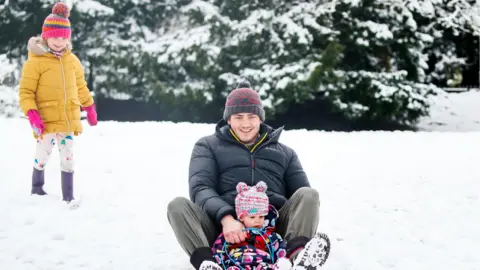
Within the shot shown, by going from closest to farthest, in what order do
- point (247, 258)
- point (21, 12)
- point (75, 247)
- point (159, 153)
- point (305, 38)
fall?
point (247, 258) < point (75, 247) < point (159, 153) < point (305, 38) < point (21, 12)

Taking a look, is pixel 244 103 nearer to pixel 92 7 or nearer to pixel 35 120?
pixel 35 120

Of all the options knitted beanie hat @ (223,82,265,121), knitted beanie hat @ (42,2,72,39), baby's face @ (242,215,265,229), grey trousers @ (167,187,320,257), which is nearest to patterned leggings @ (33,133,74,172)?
knitted beanie hat @ (42,2,72,39)

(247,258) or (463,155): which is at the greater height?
(247,258)

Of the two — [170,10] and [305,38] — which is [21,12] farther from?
[305,38]

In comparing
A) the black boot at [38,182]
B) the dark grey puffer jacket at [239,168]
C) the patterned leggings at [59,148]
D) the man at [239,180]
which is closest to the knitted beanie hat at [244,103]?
the man at [239,180]

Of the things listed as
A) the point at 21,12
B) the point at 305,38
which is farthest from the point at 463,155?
the point at 21,12

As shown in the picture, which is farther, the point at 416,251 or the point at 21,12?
the point at 21,12

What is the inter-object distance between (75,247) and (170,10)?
1244 centimetres

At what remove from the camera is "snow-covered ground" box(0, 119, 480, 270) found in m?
4.09

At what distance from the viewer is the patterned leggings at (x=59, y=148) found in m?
5.03

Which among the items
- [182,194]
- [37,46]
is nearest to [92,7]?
[182,194]

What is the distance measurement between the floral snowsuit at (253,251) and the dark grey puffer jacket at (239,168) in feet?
1.25

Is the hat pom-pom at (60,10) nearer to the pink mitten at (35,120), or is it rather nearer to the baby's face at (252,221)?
the pink mitten at (35,120)

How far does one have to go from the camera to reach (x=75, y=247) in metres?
4.14
